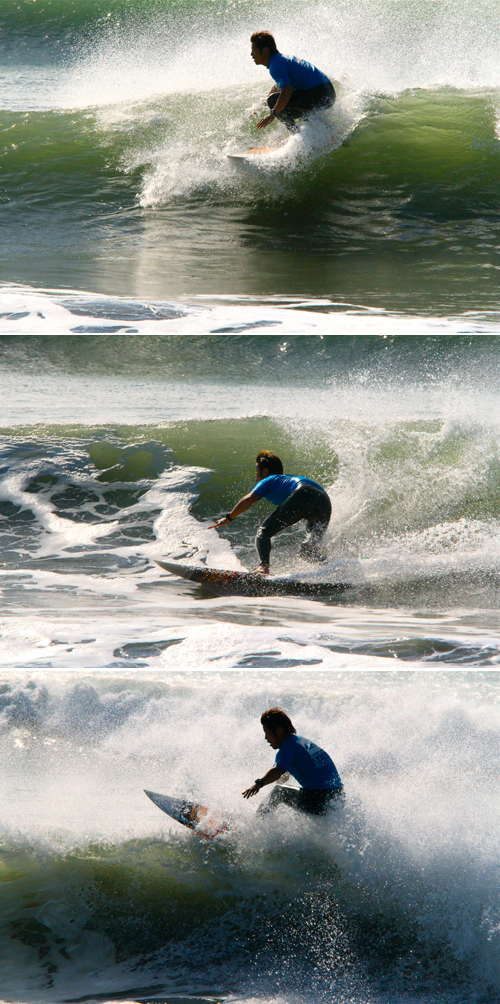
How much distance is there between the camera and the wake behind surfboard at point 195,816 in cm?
438

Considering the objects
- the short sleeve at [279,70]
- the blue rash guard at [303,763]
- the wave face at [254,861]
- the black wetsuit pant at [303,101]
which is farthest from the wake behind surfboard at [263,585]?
the short sleeve at [279,70]

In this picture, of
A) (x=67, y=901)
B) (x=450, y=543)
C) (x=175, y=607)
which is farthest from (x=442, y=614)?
(x=67, y=901)

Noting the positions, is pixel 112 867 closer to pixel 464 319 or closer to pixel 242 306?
pixel 242 306

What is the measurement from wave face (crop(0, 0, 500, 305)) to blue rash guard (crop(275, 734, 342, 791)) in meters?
3.54

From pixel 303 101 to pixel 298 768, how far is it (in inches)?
232

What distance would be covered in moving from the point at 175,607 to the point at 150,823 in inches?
63.2

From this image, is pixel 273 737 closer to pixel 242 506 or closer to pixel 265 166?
pixel 242 506

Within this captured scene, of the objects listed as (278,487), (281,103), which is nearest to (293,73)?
(281,103)

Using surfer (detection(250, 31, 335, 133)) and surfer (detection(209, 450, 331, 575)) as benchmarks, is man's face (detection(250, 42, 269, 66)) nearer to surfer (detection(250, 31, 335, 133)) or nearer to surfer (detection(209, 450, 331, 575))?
surfer (detection(250, 31, 335, 133))

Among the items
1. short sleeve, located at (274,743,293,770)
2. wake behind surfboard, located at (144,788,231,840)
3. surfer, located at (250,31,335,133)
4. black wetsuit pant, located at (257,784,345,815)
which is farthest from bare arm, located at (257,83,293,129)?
wake behind surfboard, located at (144,788,231,840)

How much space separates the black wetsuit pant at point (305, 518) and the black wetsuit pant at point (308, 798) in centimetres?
161

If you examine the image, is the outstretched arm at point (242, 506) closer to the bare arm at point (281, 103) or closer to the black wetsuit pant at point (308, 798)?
the black wetsuit pant at point (308, 798)

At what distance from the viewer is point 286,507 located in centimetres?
504

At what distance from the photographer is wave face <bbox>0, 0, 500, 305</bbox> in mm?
5855
